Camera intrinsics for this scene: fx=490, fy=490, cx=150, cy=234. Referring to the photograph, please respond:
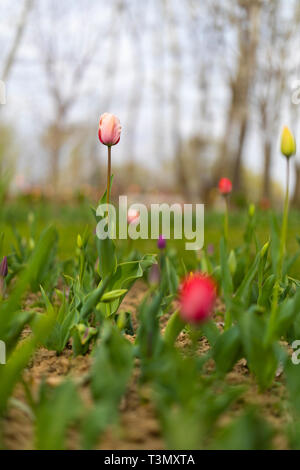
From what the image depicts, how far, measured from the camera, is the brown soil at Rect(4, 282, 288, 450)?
2.84ft

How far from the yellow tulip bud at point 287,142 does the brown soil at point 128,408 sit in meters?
0.56

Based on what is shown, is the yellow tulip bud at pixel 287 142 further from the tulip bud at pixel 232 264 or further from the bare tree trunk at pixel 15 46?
the bare tree trunk at pixel 15 46

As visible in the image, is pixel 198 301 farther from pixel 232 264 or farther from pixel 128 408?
pixel 232 264

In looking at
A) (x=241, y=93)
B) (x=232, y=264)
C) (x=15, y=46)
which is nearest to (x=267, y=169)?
(x=241, y=93)

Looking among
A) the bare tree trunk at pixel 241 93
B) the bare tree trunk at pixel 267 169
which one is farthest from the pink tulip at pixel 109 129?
the bare tree trunk at pixel 267 169

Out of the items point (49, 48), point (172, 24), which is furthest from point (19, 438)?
point (172, 24)

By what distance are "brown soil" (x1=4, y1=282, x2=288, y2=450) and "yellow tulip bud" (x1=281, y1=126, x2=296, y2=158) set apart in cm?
56

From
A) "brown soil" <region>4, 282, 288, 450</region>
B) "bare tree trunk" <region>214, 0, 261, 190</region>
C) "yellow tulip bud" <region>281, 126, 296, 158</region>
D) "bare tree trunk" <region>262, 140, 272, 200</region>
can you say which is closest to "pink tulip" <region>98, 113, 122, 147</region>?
"yellow tulip bud" <region>281, 126, 296, 158</region>

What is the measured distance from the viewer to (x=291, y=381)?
973 mm

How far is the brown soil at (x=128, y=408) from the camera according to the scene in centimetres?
87

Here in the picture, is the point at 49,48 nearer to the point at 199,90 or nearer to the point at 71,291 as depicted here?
the point at 199,90

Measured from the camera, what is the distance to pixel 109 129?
4.45 ft

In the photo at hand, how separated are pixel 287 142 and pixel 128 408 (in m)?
0.74

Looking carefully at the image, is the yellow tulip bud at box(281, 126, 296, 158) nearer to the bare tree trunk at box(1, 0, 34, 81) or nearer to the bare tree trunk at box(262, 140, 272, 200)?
the bare tree trunk at box(1, 0, 34, 81)
